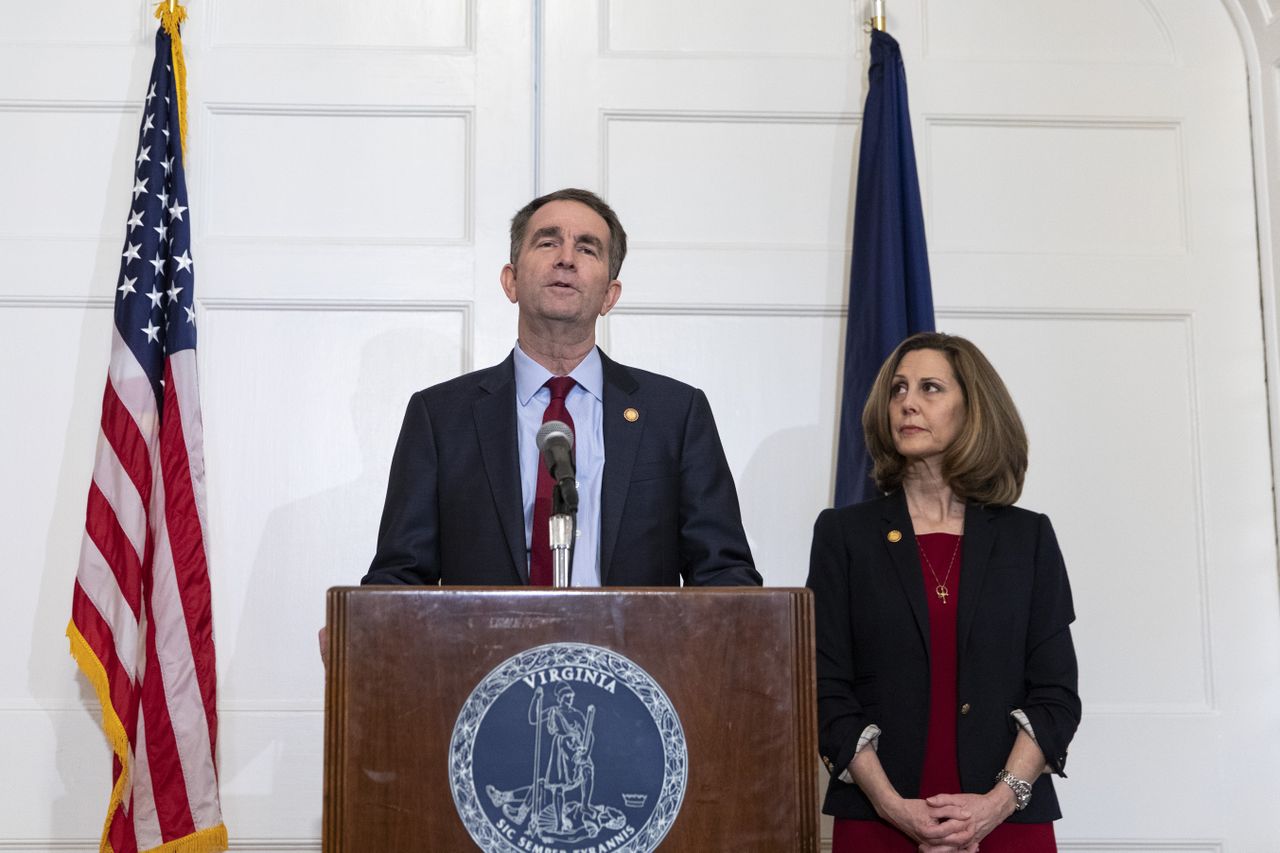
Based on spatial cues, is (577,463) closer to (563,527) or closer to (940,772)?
(563,527)

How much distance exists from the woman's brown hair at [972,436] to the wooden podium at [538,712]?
3.73 feet

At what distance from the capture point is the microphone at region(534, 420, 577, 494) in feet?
6.31

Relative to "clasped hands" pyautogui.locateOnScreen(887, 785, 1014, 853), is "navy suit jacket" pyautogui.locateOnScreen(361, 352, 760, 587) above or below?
above

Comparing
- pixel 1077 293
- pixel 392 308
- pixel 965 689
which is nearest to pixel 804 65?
pixel 1077 293

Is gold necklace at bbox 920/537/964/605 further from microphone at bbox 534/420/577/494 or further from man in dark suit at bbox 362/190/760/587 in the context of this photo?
microphone at bbox 534/420/577/494

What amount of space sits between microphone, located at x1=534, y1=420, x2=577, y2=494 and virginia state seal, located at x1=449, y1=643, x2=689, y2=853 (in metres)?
0.27

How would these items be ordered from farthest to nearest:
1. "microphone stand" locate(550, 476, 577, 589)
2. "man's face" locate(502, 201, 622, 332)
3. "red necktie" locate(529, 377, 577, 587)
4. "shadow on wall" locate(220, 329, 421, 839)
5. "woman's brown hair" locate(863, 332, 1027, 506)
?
"shadow on wall" locate(220, 329, 421, 839) → "woman's brown hair" locate(863, 332, 1027, 506) → "man's face" locate(502, 201, 622, 332) → "red necktie" locate(529, 377, 577, 587) → "microphone stand" locate(550, 476, 577, 589)

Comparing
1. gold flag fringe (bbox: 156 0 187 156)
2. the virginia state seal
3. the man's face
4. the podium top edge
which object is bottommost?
the virginia state seal

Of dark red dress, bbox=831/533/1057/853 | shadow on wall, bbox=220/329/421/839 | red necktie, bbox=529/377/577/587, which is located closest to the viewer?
red necktie, bbox=529/377/577/587

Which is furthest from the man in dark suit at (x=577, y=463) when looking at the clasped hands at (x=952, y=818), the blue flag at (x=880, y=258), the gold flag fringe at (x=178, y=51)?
the gold flag fringe at (x=178, y=51)

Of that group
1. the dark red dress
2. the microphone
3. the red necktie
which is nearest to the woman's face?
the dark red dress

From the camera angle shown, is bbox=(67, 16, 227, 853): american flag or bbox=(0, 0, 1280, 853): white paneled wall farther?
bbox=(0, 0, 1280, 853): white paneled wall

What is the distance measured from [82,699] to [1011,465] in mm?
2432

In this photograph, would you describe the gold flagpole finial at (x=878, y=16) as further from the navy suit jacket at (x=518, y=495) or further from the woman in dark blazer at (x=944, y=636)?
the navy suit jacket at (x=518, y=495)
